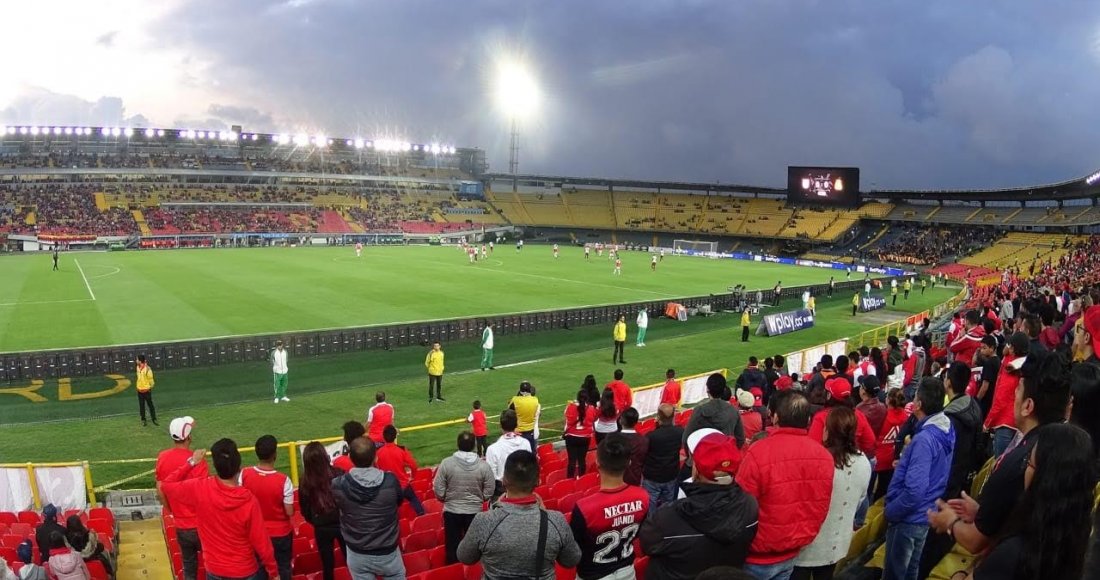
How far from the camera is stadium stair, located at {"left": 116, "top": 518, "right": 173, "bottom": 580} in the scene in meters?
9.04

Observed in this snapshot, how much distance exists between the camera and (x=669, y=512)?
397 centimetres

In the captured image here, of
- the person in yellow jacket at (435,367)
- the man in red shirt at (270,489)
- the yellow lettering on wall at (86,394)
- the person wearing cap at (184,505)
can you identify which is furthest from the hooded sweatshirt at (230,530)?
the yellow lettering on wall at (86,394)

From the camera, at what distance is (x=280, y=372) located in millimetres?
18781

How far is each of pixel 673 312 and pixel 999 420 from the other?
94.4 ft

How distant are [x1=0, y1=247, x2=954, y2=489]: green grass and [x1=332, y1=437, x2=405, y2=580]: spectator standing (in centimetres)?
919

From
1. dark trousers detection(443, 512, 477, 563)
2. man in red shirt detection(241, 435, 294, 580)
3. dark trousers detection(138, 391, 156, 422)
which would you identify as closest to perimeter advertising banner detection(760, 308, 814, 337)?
dark trousers detection(138, 391, 156, 422)

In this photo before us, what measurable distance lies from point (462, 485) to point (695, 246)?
90.7m

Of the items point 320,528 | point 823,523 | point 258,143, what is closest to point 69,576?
point 320,528

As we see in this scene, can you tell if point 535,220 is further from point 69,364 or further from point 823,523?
point 823,523

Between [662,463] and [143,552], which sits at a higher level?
[662,463]

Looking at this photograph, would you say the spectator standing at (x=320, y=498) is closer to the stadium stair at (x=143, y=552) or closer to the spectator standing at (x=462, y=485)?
the spectator standing at (x=462, y=485)

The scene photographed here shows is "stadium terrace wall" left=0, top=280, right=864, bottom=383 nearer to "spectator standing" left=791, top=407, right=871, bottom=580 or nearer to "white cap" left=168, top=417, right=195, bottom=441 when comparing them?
"white cap" left=168, top=417, right=195, bottom=441

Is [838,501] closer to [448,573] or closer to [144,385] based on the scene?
[448,573]

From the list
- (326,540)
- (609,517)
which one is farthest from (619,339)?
(609,517)
